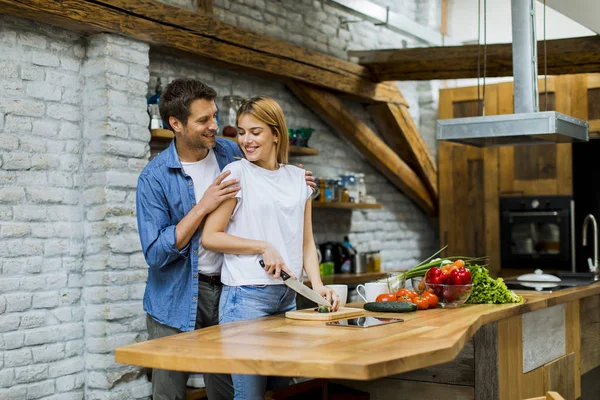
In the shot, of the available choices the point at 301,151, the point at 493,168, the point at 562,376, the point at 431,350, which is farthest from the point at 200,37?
the point at 493,168

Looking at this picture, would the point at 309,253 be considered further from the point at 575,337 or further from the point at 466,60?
the point at 466,60

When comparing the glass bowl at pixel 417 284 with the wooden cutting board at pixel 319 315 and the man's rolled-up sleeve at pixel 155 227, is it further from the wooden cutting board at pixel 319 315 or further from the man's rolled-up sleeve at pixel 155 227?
the man's rolled-up sleeve at pixel 155 227

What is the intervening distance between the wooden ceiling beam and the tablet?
376 centimetres

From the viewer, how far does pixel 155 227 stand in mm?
3436

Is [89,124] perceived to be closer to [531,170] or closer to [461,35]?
[531,170]

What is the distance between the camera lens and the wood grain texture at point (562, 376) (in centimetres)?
421

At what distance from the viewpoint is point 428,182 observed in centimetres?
829

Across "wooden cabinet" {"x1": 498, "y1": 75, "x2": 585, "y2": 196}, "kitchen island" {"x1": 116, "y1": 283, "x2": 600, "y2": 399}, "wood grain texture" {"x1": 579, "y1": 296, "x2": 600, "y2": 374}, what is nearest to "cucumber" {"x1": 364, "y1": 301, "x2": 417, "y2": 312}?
"kitchen island" {"x1": 116, "y1": 283, "x2": 600, "y2": 399}

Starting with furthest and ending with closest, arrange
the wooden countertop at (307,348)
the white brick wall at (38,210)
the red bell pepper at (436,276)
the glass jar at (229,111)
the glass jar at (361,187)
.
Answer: the glass jar at (361,187) → the glass jar at (229,111) → the white brick wall at (38,210) → the red bell pepper at (436,276) → the wooden countertop at (307,348)

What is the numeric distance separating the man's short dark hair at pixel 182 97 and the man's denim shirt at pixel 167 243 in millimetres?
157

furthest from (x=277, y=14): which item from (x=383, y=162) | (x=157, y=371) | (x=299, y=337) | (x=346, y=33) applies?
(x=299, y=337)

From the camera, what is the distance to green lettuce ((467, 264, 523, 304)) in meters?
3.77

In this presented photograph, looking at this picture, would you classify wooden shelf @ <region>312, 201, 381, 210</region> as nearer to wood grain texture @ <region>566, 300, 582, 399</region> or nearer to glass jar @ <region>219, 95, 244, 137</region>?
glass jar @ <region>219, 95, 244, 137</region>

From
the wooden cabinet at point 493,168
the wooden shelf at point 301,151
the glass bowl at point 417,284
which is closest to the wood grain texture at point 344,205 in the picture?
the wooden shelf at point 301,151
